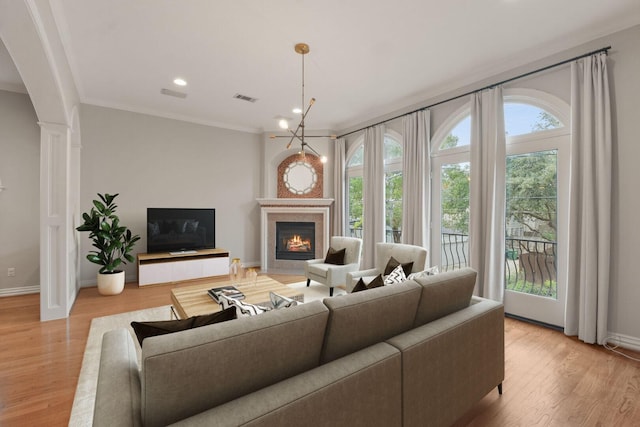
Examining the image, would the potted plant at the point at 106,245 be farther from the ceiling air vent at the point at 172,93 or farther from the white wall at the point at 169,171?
the ceiling air vent at the point at 172,93

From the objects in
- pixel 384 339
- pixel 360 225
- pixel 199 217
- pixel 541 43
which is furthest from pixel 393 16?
pixel 199 217

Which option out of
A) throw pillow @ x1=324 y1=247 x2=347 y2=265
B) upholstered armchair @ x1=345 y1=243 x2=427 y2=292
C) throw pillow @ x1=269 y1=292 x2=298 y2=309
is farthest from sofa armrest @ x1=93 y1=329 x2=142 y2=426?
throw pillow @ x1=324 y1=247 x2=347 y2=265

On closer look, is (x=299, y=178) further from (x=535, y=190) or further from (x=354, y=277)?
(x=535, y=190)

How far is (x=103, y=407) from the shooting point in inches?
37.9

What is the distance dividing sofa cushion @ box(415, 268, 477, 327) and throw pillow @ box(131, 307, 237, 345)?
1.10m

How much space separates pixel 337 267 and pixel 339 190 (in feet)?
7.41

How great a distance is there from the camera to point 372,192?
5516mm

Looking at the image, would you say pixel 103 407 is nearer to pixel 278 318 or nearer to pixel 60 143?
pixel 278 318

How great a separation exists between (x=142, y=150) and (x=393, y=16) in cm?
477

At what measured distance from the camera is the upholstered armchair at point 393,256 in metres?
3.54

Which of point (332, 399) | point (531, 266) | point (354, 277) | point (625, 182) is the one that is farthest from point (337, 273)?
point (625, 182)

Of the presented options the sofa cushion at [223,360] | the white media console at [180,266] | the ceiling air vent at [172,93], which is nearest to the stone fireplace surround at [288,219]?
the white media console at [180,266]

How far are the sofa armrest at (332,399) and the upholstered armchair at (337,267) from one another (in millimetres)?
2938

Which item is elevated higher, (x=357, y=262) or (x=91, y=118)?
(x=91, y=118)
